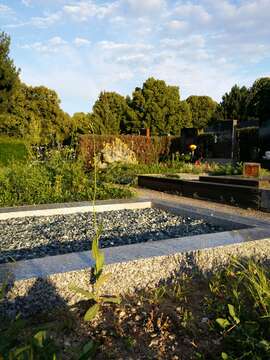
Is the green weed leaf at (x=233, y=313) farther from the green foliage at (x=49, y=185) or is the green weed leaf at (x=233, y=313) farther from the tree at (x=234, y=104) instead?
the tree at (x=234, y=104)

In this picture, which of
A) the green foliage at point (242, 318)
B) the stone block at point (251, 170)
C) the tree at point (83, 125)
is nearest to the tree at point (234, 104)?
the tree at point (83, 125)

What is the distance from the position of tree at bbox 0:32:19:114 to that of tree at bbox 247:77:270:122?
18.6m

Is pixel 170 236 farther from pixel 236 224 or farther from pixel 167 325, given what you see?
pixel 167 325

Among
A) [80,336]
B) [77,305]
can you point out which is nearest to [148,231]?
[77,305]

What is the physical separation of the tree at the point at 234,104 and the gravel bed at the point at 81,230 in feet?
123

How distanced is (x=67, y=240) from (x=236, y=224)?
1.68 meters

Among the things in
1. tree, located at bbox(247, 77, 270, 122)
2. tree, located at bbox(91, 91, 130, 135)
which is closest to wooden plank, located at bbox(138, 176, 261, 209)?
tree, located at bbox(247, 77, 270, 122)

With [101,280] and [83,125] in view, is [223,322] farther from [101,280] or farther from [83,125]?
[83,125]

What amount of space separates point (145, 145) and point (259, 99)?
23205 mm

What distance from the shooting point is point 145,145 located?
55.7 feet

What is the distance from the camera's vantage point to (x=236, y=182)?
26.4 ft

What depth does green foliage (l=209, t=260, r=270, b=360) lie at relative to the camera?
1.73 m

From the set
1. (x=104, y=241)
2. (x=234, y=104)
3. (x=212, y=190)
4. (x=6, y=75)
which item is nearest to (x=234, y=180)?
(x=212, y=190)

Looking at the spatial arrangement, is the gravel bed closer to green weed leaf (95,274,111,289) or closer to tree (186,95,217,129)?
green weed leaf (95,274,111,289)
